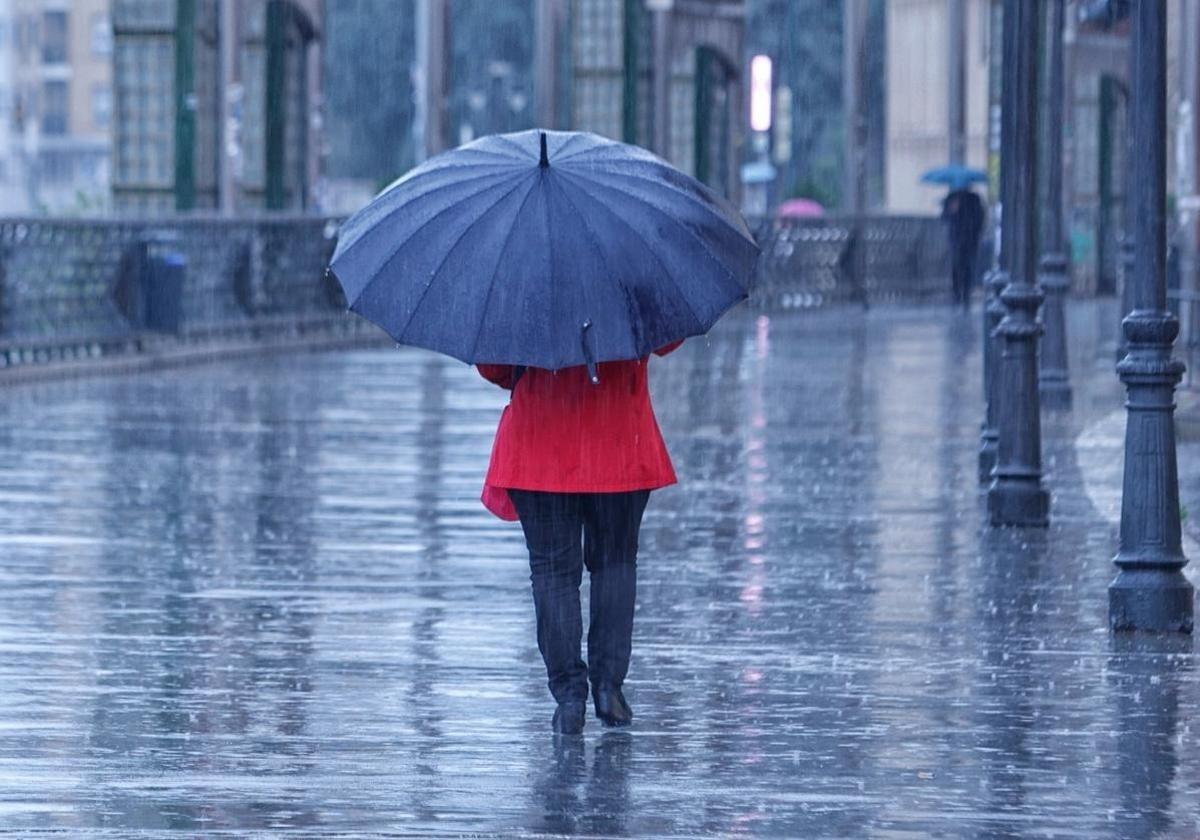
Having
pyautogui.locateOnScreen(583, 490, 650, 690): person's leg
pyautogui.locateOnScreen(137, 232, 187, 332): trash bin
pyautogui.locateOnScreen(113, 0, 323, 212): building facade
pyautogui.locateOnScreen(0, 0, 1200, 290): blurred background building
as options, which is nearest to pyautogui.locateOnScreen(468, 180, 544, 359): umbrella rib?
pyautogui.locateOnScreen(583, 490, 650, 690): person's leg

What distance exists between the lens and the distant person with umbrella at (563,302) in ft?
27.9

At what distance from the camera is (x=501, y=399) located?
25.2m

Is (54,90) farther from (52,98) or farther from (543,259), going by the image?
(543,259)

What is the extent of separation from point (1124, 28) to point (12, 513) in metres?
34.7

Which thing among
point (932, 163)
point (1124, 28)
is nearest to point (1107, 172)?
point (1124, 28)

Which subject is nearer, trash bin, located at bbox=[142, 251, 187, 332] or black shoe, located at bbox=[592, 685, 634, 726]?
black shoe, located at bbox=[592, 685, 634, 726]

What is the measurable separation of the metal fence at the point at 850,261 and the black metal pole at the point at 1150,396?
32644mm

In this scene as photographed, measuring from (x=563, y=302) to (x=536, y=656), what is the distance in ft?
7.86

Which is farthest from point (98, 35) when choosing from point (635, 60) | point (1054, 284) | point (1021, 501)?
point (1021, 501)

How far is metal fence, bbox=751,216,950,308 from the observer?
45625mm

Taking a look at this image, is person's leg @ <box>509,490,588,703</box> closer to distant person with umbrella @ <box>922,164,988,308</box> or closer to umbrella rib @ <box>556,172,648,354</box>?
umbrella rib @ <box>556,172,648,354</box>

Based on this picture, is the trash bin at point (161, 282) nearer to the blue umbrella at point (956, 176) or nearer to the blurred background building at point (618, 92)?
the blurred background building at point (618, 92)

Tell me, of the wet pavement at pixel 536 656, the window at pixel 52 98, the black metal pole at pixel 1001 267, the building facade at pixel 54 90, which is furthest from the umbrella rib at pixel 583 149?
the window at pixel 52 98

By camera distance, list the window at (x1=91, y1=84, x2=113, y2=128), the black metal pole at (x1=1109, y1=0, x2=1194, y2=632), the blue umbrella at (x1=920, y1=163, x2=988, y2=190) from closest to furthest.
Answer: the black metal pole at (x1=1109, y1=0, x2=1194, y2=632) → the blue umbrella at (x1=920, y1=163, x2=988, y2=190) → the window at (x1=91, y1=84, x2=113, y2=128)
